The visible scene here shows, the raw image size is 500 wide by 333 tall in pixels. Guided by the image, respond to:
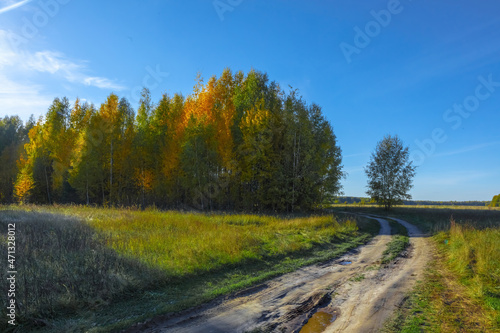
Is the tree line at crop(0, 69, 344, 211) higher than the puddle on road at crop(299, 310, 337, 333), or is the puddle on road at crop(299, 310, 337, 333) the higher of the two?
the tree line at crop(0, 69, 344, 211)

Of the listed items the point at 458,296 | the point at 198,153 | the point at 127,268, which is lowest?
the point at 458,296

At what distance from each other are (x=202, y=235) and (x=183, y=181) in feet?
54.3

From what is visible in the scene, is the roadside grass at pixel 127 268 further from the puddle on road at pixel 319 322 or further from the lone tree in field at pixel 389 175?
the lone tree in field at pixel 389 175

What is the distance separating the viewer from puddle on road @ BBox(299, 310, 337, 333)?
4.69 metres

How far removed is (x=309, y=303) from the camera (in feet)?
19.0

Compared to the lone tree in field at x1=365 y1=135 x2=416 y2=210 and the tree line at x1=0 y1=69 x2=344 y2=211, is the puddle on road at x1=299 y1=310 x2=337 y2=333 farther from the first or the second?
the lone tree in field at x1=365 y1=135 x2=416 y2=210

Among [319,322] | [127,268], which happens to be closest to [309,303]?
[319,322]

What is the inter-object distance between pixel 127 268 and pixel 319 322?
200 inches

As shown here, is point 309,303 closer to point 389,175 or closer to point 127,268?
point 127,268

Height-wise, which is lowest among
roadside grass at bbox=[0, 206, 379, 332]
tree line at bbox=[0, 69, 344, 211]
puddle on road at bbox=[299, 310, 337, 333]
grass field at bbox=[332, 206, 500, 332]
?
grass field at bbox=[332, 206, 500, 332]

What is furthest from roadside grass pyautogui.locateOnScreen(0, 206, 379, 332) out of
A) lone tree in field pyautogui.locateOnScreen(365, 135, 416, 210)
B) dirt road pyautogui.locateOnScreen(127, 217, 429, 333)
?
lone tree in field pyautogui.locateOnScreen(365, 135, 416, 210)

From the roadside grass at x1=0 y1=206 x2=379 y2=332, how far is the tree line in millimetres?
13398

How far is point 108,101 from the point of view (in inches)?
1146

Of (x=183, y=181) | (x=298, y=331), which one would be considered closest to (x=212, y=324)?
(x=298, y=331)
